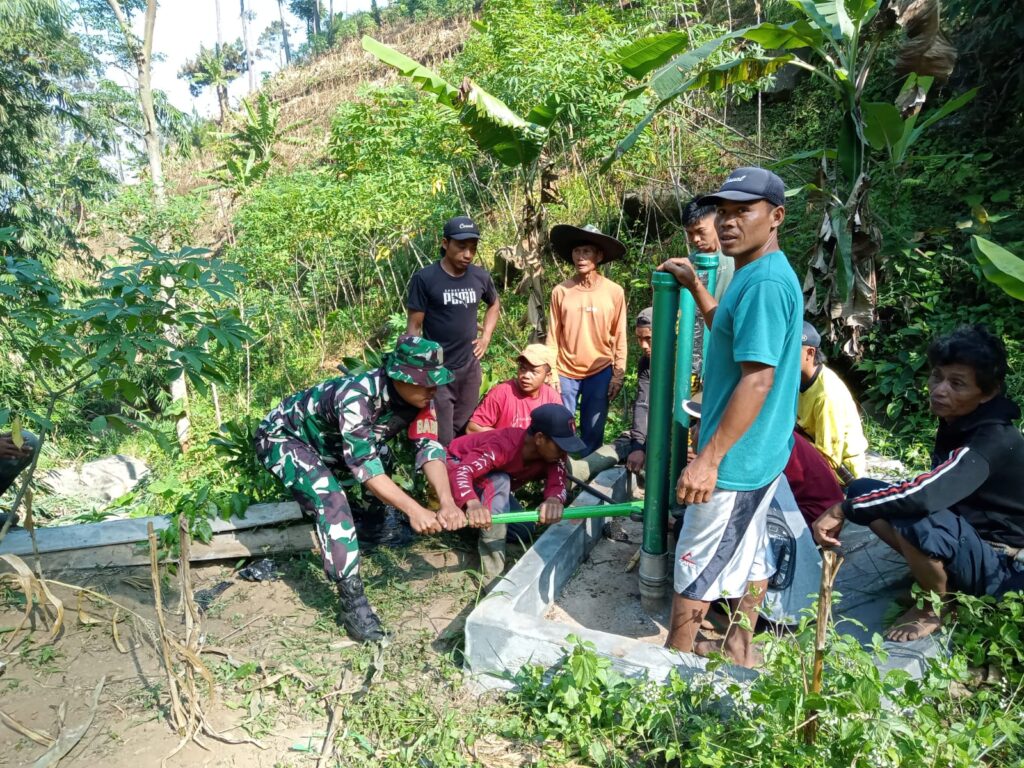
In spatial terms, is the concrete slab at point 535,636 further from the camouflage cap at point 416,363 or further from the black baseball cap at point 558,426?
the camouflage cap at point 416,363

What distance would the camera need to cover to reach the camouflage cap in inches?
119

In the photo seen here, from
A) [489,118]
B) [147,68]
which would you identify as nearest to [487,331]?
[489,118]

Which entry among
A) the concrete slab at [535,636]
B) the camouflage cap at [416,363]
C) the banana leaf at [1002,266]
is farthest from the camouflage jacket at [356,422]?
the banana leaf at [1002,266]

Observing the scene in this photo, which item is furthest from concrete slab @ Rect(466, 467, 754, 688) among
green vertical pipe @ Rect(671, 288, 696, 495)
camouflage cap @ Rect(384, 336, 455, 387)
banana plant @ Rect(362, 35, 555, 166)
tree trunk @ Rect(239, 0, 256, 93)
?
tree trunk @ Rect(239, 0, 256, 93)

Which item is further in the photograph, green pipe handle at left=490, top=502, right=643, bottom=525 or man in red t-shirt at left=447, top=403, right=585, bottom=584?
man in red t-shirt at left=447, top=403, right=585, bottom=584

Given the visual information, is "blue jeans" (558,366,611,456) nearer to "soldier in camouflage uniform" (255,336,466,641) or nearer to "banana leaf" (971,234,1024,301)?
"soldier in camouflage uniform" (255,336,466,641)

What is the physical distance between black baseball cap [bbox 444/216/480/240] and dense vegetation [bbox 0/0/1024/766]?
3.65ft

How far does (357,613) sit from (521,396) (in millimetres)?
1667

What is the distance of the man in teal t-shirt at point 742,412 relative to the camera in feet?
7.11

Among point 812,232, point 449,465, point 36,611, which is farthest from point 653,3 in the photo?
point 36,611

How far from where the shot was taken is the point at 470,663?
8.93 ft

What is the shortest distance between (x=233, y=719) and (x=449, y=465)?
1.50 m

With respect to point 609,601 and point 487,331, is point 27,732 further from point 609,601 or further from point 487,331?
point 487,331

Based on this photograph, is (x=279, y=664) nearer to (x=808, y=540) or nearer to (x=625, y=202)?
(x=808, y=540)
